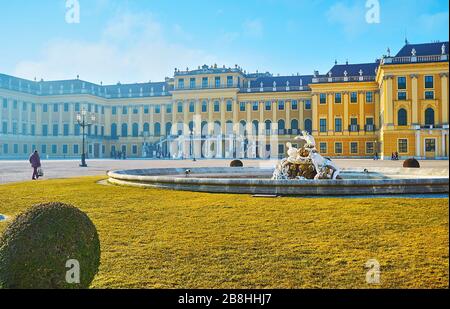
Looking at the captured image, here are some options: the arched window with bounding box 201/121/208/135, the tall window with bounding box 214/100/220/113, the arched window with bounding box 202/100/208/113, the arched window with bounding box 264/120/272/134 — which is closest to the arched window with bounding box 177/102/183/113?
the arched window with bounding box 202/100/208/113

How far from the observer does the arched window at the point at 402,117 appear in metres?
46.8

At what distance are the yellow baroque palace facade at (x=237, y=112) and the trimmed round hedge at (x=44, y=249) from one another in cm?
4604

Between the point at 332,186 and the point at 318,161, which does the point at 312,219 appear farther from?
the point at 318,161

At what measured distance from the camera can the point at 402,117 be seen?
1850 inches

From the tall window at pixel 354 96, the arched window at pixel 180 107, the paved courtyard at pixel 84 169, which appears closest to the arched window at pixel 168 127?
the arched window at pixel 180 107

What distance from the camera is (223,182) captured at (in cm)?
1124

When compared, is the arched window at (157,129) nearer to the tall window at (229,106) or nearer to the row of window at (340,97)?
the tall window at (229,106)

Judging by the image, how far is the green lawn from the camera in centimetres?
472

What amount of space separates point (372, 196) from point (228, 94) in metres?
60.1

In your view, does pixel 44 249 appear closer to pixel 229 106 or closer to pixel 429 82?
pixel 429 82

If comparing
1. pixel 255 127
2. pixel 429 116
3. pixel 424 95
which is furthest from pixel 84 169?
pixel 255 127

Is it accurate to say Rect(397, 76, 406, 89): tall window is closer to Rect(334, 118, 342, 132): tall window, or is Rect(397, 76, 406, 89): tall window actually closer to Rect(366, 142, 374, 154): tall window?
Rect(366, 142, 374, 154): tall window

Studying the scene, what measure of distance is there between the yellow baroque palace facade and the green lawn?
134 ft

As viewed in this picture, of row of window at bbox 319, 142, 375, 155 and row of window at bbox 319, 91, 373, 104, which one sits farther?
row of window at bbox 319, 91, 373, 104
